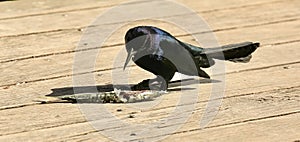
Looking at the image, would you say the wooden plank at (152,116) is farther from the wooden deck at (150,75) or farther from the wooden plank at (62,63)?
the wooden plank at (62,63)

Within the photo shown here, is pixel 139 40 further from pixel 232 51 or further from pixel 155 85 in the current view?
pixel 232 51

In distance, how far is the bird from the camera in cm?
195

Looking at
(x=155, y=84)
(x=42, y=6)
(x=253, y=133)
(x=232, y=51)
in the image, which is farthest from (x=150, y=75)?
(x=42, y=6)

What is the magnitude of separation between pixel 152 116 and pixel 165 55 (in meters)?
0.16

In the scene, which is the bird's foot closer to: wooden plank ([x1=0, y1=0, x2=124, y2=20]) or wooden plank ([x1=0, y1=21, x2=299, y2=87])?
wooden plank ([x1=0, y1=21, x2=299, y2=87])

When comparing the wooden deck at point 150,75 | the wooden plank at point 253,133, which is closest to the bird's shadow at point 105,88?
the wooden deck at point 150,75

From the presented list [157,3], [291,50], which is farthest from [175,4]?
[291,50]

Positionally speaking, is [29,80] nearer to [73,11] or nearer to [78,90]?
[78,90]

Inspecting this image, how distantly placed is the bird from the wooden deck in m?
0.07

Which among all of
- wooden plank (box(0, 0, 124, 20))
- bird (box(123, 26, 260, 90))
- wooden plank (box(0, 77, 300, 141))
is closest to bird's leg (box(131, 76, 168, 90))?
bird (box(123, 26, 260, 90))

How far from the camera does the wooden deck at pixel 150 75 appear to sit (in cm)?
184

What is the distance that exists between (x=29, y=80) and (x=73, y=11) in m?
0.67

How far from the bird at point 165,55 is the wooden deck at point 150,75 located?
0.22 ft

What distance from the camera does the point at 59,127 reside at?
6.07ft
